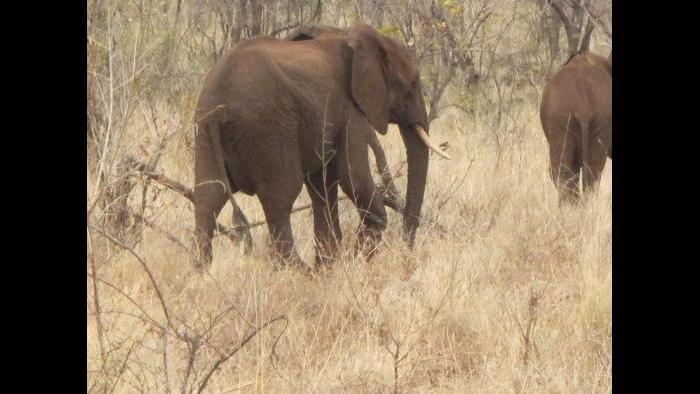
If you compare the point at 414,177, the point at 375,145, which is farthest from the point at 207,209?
the point at 375,145

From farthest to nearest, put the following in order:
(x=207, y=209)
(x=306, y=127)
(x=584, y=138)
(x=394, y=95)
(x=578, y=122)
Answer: (x=578, y=122), (x=584, y=138), (x=394, y=95), (x=306, y=127), (x=207, y=209)

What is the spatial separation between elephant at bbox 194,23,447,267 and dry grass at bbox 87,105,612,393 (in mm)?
213

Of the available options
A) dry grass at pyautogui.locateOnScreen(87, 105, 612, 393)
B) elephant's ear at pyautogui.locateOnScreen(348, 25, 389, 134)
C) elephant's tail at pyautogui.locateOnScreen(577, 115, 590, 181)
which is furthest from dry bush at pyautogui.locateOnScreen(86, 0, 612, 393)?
elephant's ear at pyautogui.locateOnScreen(348, 25, 389, 134)

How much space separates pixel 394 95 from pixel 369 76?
12.5 inches

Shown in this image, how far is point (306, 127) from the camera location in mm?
5816

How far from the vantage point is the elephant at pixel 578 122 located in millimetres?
7363

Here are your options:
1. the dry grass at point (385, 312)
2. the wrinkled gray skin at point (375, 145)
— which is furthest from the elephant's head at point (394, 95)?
the dry grass at point (385, 312)

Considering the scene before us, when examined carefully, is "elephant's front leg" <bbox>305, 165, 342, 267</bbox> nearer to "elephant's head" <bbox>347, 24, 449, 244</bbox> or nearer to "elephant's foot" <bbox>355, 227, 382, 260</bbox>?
"elephant's foot" <bbox>355, 227, 382, 260</bbox>

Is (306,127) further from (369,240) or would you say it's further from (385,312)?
(385,312)

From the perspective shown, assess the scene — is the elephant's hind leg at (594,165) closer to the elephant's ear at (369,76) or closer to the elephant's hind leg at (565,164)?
the elephant's hind leg at (565,164)

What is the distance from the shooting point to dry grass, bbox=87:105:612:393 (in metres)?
3.98

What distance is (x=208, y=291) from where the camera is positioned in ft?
16.5

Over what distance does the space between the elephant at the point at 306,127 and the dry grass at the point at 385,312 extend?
0.21 meters
